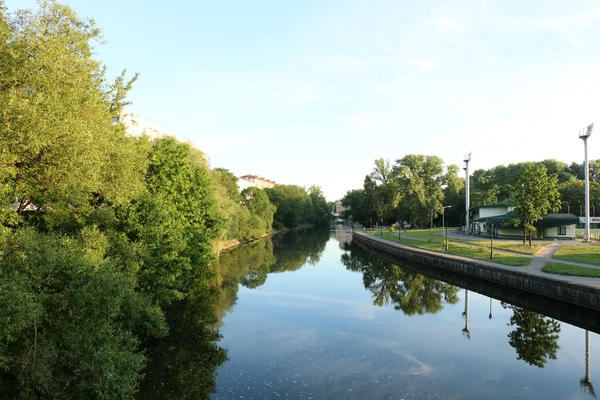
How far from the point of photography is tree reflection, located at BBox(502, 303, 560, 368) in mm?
19172

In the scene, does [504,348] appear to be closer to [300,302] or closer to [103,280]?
[300,302]

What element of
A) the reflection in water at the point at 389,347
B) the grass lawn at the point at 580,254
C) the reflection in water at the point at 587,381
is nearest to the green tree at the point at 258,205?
the reflection in water at the point at 389,347

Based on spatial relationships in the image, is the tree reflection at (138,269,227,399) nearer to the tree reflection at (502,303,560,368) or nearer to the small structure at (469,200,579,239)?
the tree reflection at (502,303,560,368)

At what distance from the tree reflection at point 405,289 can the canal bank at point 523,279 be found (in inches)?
114

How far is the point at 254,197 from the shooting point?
92188mm

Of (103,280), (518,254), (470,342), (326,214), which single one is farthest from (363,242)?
(326,214)

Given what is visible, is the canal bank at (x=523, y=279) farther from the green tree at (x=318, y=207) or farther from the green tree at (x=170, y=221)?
the green tree at (x=318, y=207)

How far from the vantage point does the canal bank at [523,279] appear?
24.8 meters

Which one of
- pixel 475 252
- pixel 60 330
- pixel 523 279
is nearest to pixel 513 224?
pixel 475 252

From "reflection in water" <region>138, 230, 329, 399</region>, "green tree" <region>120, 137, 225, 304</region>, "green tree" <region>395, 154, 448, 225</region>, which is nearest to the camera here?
"reflection in water" <region>138, 230, 329, 399</region>

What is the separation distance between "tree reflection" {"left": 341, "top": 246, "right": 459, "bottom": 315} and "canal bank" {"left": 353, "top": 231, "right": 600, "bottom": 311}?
291cm

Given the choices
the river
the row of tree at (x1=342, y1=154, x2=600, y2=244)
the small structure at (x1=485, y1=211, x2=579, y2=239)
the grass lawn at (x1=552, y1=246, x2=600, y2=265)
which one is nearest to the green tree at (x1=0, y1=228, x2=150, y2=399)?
the river

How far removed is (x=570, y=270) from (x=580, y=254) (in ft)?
31.0

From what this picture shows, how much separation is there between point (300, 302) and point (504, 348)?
1431 centimetres
